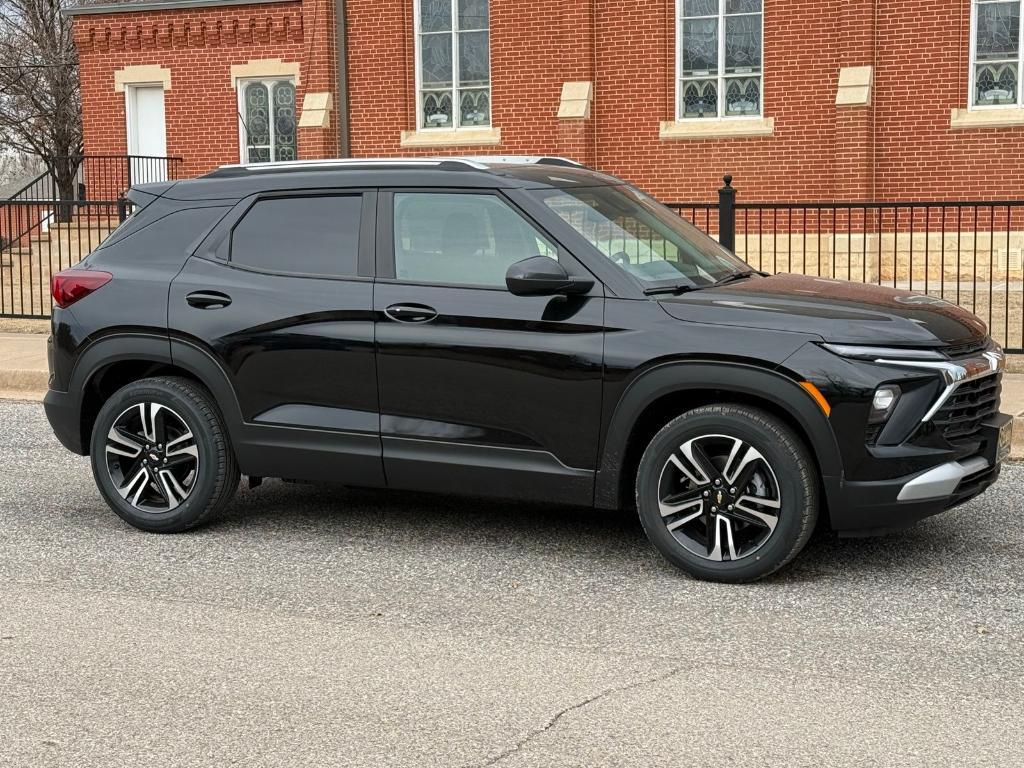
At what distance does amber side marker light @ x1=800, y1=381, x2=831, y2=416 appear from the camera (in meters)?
5.64

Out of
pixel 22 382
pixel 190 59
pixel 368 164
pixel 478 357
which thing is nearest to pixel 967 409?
pixel 478 357

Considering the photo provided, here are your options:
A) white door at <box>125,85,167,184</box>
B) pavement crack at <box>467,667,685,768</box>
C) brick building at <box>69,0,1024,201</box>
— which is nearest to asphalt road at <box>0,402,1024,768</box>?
pavement crack at <box>467,667,685,768</box>

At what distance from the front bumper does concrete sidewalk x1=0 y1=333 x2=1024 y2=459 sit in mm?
3333

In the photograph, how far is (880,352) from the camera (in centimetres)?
564

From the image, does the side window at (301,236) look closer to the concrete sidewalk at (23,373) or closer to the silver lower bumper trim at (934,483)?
the silver lower bumper trim at (934,483)

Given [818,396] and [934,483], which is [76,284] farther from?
[934,483]

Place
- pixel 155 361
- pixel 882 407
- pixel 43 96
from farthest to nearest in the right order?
pixel 43 96 < pixel 155 361 < pixel 882 407

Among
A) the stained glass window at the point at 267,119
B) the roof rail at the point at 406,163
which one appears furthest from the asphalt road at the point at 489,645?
the stained glass window at the point at 267,119

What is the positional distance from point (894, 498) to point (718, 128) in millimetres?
15253

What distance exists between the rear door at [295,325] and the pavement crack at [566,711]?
7.08 ft

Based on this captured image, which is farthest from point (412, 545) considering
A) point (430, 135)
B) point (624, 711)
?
point (430, 135)

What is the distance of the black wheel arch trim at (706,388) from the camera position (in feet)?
18.6

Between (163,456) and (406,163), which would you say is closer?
(406,163)

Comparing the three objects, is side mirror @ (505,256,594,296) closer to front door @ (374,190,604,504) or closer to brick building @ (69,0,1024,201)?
front door @ (374,190,604,504)
